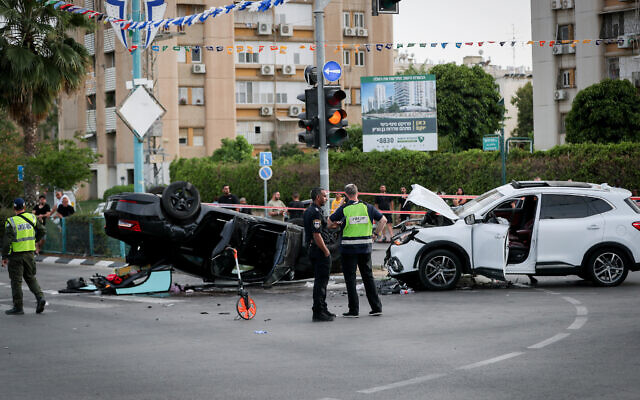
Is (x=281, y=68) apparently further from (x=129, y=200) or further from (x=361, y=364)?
(x=361, y=364)

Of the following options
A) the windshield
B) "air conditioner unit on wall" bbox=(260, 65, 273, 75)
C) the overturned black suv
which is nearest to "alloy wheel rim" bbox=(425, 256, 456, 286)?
the windshield

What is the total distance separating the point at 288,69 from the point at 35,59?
35.2 m

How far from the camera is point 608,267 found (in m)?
15.0

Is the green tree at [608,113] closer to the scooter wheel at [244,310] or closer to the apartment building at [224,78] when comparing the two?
the apartment building at [224,78]

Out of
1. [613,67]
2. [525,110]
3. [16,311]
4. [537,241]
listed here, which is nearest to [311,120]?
[537,241]

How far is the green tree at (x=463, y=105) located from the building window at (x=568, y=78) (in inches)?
178

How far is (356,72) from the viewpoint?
213 feet

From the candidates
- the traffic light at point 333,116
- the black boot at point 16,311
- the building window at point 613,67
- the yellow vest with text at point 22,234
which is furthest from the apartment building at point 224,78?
the black boot at point 16,311

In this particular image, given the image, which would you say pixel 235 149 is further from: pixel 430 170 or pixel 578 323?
pixel 578 323

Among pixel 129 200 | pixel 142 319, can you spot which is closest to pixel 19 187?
pixel 129 200

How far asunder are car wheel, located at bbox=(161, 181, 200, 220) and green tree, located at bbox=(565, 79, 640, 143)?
3611cm

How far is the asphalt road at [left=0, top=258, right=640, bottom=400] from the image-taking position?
24.8 feet

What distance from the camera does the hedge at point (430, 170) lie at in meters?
29.0

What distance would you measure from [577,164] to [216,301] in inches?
715
